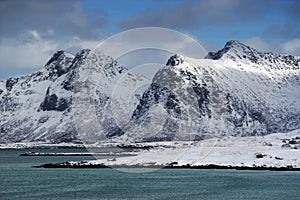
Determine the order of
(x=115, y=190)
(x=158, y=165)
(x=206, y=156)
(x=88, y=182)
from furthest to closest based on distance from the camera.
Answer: (x=206, y=156) < (x=158, y=165) < (x=88, y=182) < (x=115, y=190)

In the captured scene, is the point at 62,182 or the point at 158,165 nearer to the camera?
the point at 62,182

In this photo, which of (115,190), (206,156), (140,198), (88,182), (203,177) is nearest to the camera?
(140,198)

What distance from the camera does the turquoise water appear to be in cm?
7788

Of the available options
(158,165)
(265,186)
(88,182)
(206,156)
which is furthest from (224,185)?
(206,156)

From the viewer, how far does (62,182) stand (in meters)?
94.6

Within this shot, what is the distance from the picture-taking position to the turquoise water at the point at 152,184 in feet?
255

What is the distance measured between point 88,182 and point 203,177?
19388 mm

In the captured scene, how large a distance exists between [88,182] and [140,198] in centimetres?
2113

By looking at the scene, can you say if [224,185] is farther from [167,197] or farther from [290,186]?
[167,197]

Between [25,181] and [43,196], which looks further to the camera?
[25,181]

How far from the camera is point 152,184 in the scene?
91.5m

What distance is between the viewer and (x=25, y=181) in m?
97.1

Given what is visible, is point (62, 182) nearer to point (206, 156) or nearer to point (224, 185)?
point (224, 185)

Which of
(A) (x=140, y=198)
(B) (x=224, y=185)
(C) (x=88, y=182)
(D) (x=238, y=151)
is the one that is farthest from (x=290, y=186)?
(D) (x=238, y=151)
